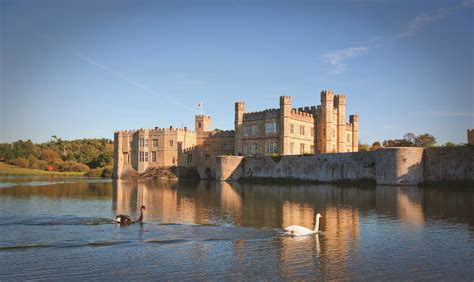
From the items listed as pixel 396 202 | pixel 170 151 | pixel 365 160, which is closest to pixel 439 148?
pixel 365 160

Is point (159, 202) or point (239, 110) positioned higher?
point (239, 110)

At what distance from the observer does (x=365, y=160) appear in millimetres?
42719

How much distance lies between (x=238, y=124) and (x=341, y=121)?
13799 millimetres

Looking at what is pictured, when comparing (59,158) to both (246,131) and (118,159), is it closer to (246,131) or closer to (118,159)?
(118,159)

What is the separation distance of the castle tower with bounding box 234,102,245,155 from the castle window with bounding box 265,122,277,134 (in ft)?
15.9

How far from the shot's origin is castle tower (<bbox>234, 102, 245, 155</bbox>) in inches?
2436

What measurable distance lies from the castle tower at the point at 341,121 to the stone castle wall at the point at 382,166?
12.0 metres

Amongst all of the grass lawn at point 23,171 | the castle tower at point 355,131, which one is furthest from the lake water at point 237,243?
the grass lawn at point 23,171

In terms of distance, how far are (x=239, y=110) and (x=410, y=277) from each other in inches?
2032

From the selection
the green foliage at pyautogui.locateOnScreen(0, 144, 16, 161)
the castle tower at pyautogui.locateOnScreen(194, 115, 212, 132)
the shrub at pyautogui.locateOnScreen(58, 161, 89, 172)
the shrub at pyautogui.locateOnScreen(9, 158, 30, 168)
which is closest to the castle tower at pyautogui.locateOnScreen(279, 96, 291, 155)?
the castle tower at pyautogui.locateOnScreen(194, 115, 212, 132)

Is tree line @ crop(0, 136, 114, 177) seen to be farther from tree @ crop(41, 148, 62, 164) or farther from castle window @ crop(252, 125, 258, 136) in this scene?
castle window @ crop(252, 125, 258, 136)

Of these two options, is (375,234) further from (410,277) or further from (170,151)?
(170,151)

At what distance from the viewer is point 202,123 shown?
235ft

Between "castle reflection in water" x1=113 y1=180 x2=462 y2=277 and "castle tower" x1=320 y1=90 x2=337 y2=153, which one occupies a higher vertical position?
"castle tower" x1=320 y1=90 x2=337 y2=153
